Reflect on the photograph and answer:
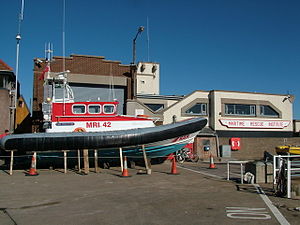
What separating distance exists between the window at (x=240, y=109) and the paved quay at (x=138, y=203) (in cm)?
1596

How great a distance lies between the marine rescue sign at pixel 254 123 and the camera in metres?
25.3

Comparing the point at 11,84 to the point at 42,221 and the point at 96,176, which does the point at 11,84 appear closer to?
the point at 96,176

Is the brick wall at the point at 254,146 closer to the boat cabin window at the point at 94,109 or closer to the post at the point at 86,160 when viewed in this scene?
the boat cabin window at the point at 94,109

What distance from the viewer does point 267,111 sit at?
88.7 ft

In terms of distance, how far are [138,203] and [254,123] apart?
2170 cm

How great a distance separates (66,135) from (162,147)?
190 inches

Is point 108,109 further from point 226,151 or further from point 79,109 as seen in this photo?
point 226,151

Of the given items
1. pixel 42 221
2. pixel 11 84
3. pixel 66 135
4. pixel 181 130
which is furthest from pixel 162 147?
pixel 11 84

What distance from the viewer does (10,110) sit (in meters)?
19.4

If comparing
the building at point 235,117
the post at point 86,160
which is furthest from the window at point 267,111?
the post at point 86,160

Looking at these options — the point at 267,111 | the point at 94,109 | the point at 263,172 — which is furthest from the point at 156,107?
the point at 263,172

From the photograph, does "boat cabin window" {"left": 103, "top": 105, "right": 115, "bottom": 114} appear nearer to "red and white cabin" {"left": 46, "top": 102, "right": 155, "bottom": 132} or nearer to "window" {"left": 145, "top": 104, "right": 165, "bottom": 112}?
"red and white cabin" {"left": 46, "top": 102, "right": 155, "bottom": 132}

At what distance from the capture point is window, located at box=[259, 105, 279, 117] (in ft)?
88.2

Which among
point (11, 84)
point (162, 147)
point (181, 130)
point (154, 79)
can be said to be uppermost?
point (154, 79)
